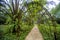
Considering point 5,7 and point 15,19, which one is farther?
point 5,7

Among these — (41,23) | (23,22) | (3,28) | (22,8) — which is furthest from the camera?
(3,28)

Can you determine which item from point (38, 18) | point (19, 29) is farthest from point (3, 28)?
point (38, 18)

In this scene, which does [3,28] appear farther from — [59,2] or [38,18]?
[59,2]

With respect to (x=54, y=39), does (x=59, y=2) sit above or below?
above

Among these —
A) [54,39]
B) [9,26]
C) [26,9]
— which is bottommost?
[54,39]

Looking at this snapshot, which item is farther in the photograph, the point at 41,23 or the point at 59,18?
the point at 59,18

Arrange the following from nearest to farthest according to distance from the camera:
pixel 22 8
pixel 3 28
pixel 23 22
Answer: pixel 23 22
pixel 22 8
pixel 3 28

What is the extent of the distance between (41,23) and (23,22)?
49 cm

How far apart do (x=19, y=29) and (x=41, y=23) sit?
2.42 ft

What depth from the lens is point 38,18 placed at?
3473 millimetres

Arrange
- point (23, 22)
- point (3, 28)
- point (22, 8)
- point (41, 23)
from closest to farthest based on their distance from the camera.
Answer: point (41, 23), point (23, 22), point (22, 8), point (3, 28)

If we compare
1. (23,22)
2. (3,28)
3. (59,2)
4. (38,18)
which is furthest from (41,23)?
(3,28)

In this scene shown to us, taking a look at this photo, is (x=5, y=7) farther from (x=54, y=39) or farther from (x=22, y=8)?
(x=54, y=39)

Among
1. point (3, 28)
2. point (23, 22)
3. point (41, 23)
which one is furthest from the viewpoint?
point (3, 28)
